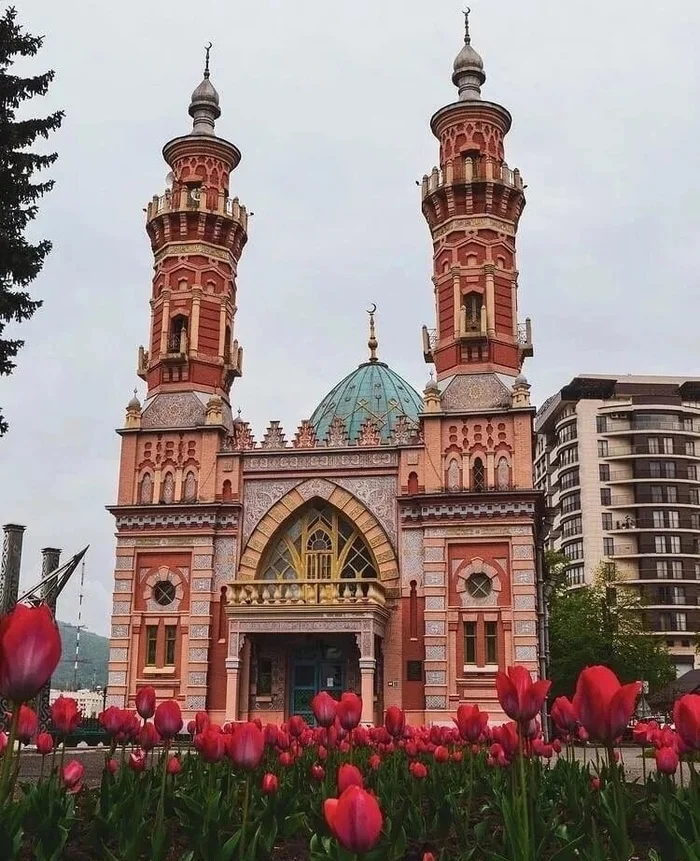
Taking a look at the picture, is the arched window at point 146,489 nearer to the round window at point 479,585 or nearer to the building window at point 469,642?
the round window at point 479,585

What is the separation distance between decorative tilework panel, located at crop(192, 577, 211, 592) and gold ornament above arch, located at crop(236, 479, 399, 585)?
35.2 inches

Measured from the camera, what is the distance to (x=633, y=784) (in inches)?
341

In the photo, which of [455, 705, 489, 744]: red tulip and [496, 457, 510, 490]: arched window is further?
[496, 457, 510, 490]: arched window

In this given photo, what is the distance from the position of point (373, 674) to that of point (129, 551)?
8390mm

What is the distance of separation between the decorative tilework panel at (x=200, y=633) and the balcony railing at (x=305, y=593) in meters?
1.33

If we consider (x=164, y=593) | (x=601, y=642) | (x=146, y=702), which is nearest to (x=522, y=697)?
(x=146, y=702)

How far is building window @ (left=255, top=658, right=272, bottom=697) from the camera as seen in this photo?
25906 millimetres

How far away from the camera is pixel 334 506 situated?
26953 millimetres

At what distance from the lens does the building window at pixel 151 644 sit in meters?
26.7

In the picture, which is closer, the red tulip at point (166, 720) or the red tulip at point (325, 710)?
the red tulip at point (166, 720)

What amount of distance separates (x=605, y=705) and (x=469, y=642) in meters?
22.1

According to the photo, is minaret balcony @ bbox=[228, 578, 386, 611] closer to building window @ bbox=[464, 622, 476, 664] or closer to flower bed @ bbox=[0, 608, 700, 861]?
building window @ bbox=[464, 622, 476, 664]

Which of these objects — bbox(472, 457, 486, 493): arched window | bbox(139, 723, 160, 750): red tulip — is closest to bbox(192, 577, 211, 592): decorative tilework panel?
bbox(472, 457, 486, 493): arched window

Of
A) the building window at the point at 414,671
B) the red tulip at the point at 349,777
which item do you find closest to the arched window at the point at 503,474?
the building window at the point at 414,671
